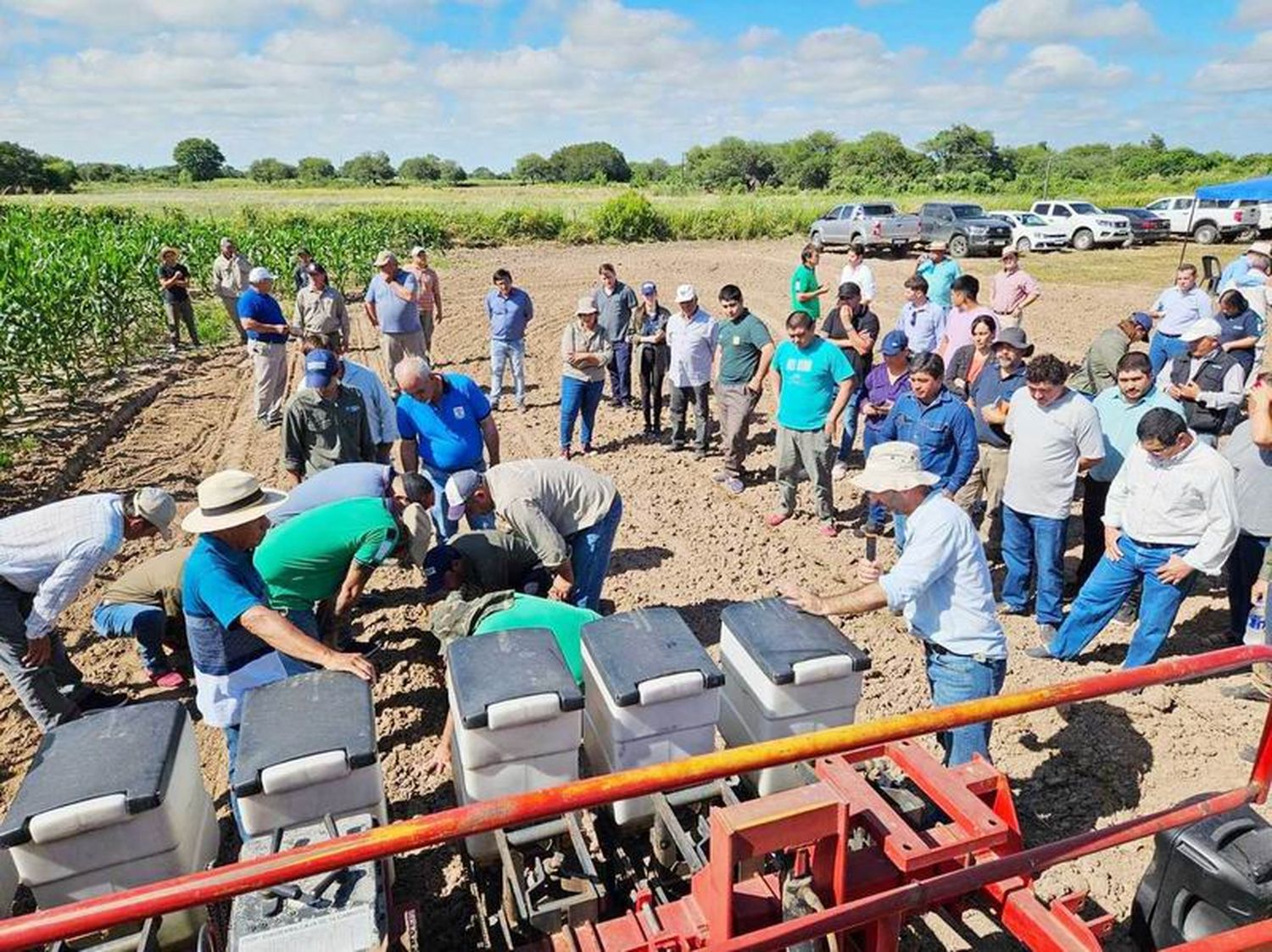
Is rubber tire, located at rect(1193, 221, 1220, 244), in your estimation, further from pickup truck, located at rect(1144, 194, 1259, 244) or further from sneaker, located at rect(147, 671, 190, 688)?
sneaker, located at rect(147, 671, 190, 688)

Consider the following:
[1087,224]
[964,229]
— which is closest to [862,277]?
[964,229]

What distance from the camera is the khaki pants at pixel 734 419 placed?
7625mm

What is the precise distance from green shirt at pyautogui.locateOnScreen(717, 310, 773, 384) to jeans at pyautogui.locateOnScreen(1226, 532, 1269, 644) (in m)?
3.84

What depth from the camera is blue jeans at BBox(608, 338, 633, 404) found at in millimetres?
9961

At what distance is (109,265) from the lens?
41.0 ft

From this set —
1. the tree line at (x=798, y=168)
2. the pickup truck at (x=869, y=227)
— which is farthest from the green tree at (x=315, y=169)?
the pickup truck at (x=869, y=227)

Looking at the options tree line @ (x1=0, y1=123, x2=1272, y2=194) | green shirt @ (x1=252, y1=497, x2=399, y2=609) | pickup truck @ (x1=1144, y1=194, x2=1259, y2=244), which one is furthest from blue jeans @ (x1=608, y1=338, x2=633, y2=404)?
tree line @ (x1=0, y1=123, x2=1272, y2=194)

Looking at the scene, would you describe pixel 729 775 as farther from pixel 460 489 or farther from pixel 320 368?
pixel 320 368

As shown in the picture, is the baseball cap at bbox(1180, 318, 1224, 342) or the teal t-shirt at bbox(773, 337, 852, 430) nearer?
the teal t-shirt at bbox(773, 337, 852, 430)

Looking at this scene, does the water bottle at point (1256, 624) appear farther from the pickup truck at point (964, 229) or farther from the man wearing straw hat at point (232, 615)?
the pickup truck at point (964, 229)

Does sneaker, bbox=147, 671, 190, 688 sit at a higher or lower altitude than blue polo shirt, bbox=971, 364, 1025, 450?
lower

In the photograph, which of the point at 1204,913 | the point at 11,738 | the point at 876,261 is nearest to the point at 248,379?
the point at 11,738

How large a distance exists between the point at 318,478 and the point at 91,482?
4764mm

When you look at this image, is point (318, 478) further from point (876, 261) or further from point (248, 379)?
point (876, 261)
